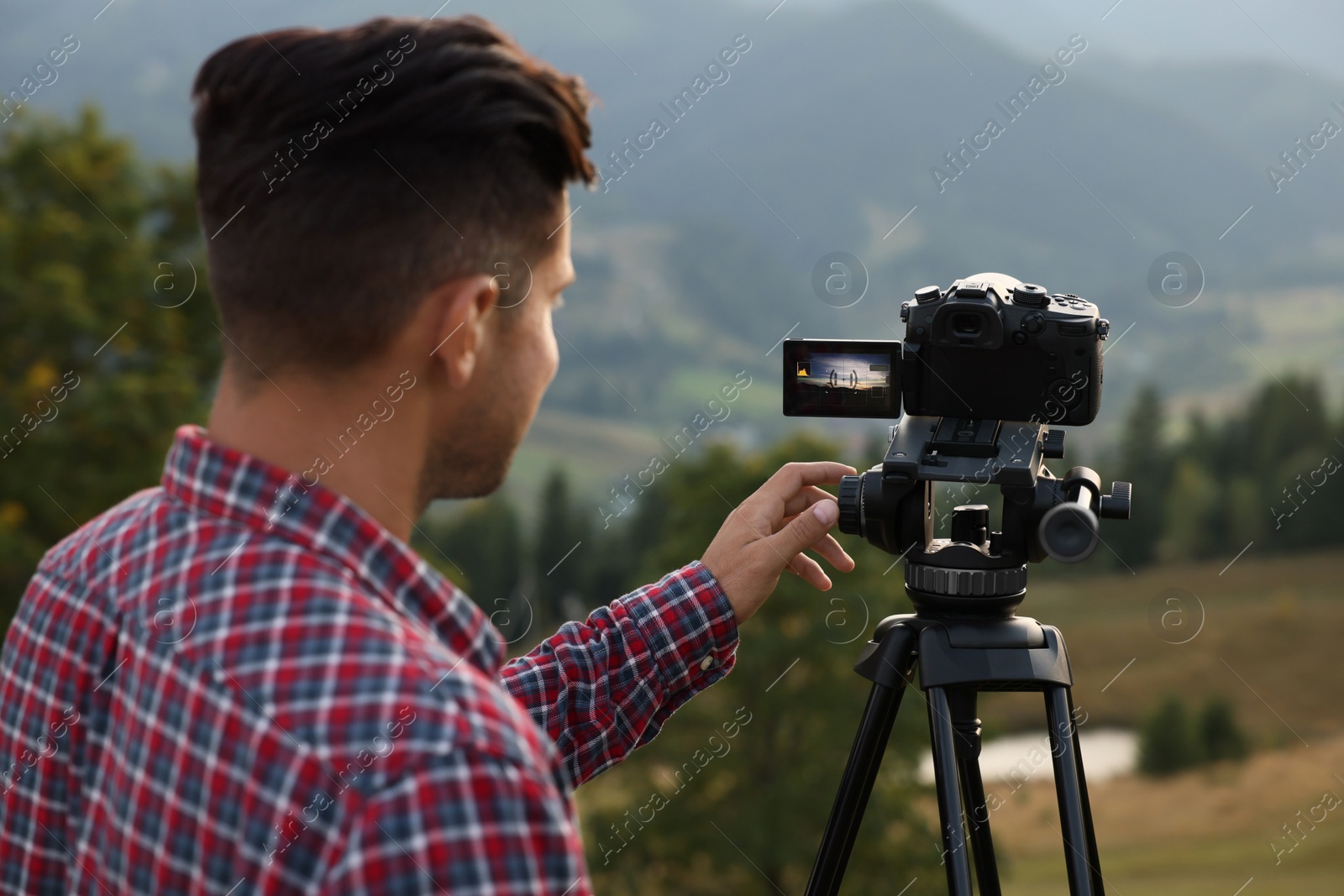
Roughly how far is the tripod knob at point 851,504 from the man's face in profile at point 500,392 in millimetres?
955

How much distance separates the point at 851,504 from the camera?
7.61 feet

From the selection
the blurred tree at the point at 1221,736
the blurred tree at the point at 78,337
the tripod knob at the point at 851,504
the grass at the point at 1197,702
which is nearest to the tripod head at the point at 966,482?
the tripod knob at the point at 851,504

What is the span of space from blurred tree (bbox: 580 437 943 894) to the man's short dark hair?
540 inches

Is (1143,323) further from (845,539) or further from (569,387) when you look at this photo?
(845,539)

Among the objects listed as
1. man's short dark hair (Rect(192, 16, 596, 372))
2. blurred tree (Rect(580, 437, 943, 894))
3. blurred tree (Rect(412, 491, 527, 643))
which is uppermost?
man's short dark hair (Rect(192, 16, 596, 372))

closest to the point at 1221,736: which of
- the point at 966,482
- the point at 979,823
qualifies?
the point at 979,823

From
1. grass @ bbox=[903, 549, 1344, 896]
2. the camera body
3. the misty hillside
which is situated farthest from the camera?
the misty hillside

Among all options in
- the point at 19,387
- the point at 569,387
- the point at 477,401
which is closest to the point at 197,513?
the point at 477,401

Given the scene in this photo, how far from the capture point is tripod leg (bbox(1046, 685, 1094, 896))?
226cm

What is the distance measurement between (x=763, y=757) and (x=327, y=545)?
16464 millimetres

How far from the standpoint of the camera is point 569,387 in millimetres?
112625

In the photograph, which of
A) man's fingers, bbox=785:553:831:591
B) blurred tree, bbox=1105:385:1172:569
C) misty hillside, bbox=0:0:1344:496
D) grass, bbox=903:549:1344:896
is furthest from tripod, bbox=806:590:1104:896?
misty hillside, bbox=0:0:1344:496

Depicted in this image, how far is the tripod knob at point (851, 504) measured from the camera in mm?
2311

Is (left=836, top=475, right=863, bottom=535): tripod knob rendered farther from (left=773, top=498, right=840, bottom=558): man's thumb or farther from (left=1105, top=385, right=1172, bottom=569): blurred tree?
(left=1105, top=385, right=1172, bottom=569): blurred tree
